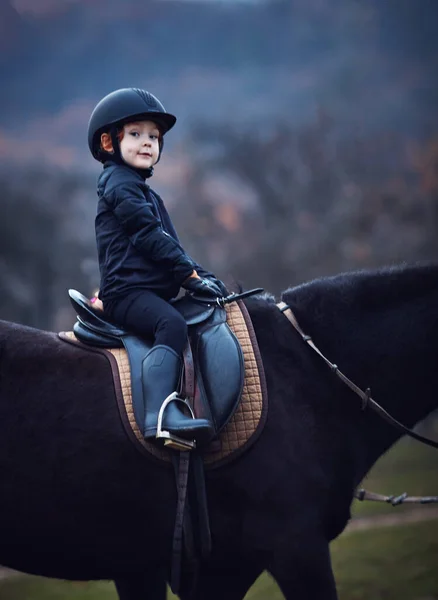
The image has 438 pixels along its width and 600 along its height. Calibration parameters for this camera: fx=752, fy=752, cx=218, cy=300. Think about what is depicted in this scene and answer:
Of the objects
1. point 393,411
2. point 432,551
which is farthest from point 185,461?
point 432,551

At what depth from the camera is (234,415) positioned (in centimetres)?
293

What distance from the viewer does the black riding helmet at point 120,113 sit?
3080mm

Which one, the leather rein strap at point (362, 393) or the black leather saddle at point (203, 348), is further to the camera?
the leather rein strap at point (362, 393)

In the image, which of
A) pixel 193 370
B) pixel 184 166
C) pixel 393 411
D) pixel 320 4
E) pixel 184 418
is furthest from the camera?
pixel 320 4

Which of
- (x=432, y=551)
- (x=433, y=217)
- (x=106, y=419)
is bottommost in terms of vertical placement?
(x=432, y=551)

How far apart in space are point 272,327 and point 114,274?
69 centimetres

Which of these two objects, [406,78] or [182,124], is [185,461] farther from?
[406,78]

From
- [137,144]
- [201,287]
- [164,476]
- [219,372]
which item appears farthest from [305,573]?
[137,144]

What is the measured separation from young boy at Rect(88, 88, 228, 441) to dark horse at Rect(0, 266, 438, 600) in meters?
0.26

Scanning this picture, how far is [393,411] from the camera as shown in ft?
10.3

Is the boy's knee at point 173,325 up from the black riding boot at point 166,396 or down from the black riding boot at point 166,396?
up

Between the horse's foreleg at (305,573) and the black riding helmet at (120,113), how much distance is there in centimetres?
173

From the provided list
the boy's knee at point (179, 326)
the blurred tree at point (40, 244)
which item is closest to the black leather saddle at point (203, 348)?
the boy's knee at point (179, 326)

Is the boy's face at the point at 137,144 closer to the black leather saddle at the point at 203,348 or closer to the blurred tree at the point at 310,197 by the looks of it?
the black leather saddle at the point at 203,348
